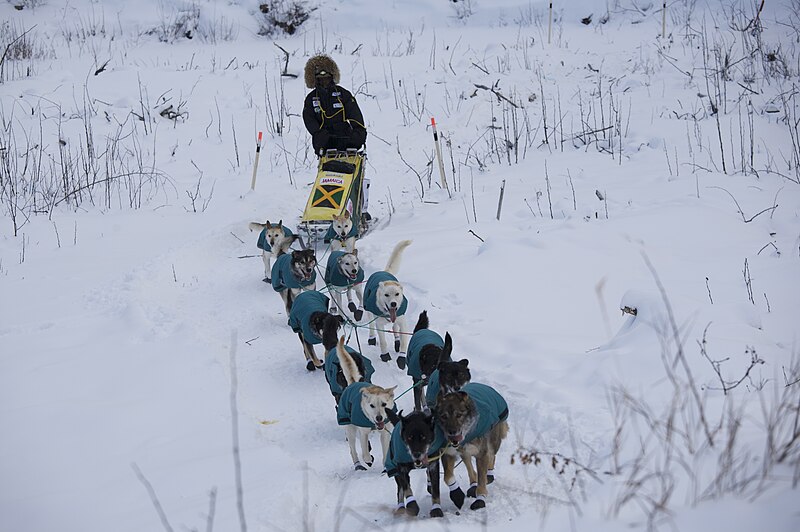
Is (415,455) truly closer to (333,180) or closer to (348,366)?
(348,366)

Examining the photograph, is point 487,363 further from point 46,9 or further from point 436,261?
point 46,9

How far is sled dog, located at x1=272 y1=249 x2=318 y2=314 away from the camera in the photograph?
635 cm

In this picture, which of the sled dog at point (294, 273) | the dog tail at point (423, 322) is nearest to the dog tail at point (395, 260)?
the sled dog at point (294, 273)

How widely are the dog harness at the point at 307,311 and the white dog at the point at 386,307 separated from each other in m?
0.36

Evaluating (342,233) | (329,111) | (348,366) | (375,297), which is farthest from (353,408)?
(329,111)

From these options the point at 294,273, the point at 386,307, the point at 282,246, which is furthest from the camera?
the point at 282,246

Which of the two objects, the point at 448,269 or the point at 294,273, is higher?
the point at 294,273

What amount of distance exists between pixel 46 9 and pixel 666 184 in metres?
15.3

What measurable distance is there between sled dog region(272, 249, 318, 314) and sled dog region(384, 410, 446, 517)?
264 cm

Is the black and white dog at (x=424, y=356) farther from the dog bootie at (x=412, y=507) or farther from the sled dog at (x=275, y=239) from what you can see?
the sled dog at (x=275, y=239)

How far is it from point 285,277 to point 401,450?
292 centimetres

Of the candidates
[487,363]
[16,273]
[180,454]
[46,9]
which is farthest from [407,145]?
[46,9]

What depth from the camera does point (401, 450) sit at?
12.4 feet

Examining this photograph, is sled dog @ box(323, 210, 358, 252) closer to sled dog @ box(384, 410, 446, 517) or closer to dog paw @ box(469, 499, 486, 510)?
sled dog @ box(384, 410, 446, 517)
